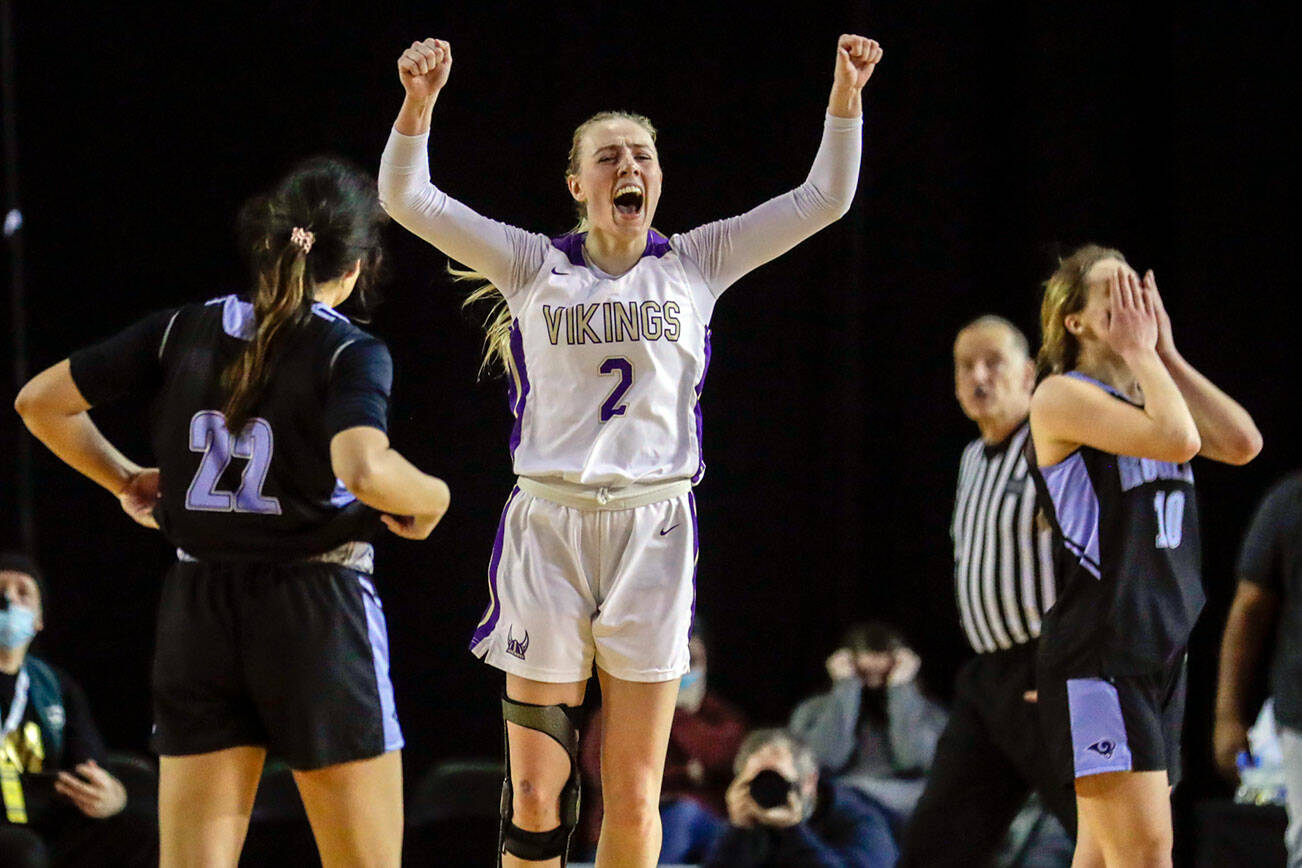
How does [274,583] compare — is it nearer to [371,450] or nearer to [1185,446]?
[371,450]

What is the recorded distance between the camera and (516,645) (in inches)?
127

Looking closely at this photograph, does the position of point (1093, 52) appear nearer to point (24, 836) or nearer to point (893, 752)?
point (893, 752)

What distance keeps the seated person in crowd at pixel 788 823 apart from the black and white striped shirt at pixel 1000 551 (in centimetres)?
105

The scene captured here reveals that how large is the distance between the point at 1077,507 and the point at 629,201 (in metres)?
1.20

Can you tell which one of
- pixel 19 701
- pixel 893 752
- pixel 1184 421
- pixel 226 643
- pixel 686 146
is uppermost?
pixel 686 146

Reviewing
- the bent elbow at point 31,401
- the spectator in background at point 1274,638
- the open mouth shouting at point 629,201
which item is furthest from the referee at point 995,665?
the bent elbow at point 31,401

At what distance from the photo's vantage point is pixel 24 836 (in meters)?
4.96

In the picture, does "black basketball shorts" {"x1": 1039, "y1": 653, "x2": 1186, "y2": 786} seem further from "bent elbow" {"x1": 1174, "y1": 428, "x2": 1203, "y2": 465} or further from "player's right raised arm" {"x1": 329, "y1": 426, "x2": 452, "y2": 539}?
"player's right raised arm" {"x1": 329, "y1": 426, "x2": 452, "y2": 539}

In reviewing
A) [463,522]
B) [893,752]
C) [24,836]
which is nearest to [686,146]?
[463,522]

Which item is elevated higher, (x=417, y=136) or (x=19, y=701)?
Answer: (x=417, y=136)

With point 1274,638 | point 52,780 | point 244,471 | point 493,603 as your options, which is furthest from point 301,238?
point 52,780

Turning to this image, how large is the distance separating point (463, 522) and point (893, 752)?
2115 millimetres

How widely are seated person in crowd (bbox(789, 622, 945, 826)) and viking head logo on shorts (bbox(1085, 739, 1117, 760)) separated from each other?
274 cm

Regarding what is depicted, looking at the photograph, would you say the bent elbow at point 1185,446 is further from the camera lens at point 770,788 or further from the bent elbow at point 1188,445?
the camera lens at point 770,788
